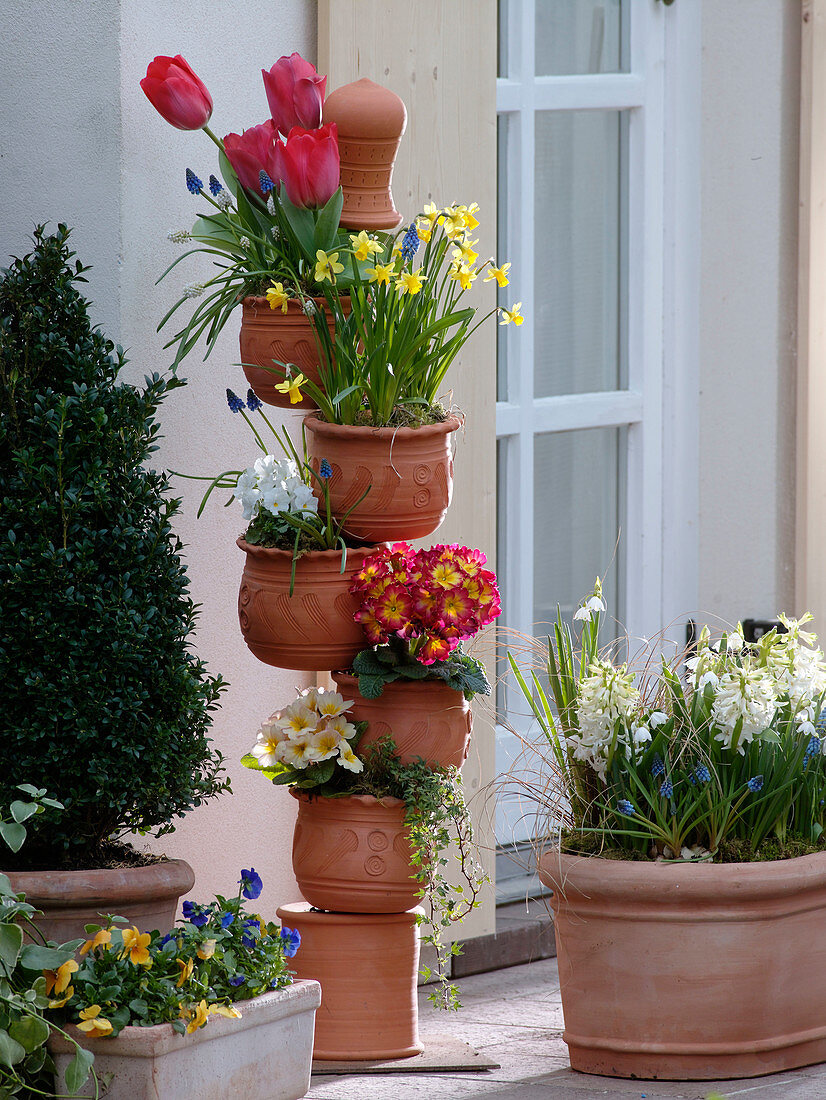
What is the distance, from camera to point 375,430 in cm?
304

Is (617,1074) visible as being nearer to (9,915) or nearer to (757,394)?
(9,915)

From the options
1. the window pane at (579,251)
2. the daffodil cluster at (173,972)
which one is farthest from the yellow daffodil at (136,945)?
the window pane at (579,251)

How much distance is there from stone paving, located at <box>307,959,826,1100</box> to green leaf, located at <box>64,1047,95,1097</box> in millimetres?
566

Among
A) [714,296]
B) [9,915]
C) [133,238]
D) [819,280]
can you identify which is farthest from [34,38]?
[819,280]

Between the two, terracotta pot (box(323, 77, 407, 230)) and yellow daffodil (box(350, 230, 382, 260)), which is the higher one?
terracotta pot (box(323, 77, 407, 230))

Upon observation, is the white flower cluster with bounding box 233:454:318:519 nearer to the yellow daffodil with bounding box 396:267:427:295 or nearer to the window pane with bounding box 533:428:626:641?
the yellow daffodil with bounding box 396:267:427:295

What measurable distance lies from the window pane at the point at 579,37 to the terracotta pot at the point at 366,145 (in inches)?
62.0

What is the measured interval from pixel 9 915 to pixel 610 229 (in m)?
2.94

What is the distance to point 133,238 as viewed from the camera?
10.8 ft

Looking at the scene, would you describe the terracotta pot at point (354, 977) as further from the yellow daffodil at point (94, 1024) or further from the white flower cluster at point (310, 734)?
the yellow daffodil at point (94, 1024)

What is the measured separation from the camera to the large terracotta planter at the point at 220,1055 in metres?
2.53

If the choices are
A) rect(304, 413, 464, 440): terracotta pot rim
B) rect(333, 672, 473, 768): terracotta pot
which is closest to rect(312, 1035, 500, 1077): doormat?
rect(333, 672, 473, 768): terracotta pot

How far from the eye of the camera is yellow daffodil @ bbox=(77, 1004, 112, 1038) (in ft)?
8.21

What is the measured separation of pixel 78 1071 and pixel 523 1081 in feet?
2.97
